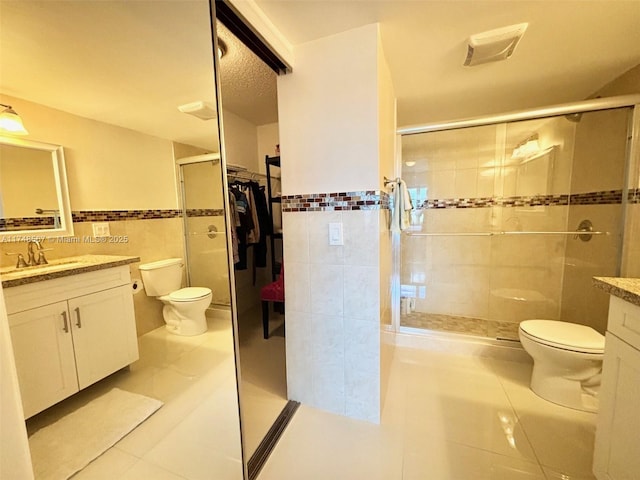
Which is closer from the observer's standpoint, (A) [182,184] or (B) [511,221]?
(A) [182,184]

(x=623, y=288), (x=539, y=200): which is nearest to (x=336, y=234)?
(x=623, y=288)

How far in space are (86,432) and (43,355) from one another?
14.5 inches

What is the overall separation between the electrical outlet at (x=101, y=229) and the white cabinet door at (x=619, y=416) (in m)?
1.92

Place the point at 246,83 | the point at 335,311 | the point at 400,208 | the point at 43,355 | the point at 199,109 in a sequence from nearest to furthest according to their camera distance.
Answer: the point at 43,355 < the point at 199,109 < the point at 335,311 < the point at 400,208 < the point at 246,83

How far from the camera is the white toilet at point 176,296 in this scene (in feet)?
3.37

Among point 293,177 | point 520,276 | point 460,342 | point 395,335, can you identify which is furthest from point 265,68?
point 520,276

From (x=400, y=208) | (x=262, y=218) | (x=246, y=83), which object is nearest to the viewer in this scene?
(x=400, y=208)

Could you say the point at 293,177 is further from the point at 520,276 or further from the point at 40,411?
the point at 520,276

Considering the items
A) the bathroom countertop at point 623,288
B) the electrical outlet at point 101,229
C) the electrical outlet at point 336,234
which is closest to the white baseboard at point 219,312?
the electrical outlet at point 101,229

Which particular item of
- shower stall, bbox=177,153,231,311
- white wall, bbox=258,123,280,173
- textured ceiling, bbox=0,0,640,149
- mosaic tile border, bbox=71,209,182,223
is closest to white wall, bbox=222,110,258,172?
white wall, bbox=258,123,280,173

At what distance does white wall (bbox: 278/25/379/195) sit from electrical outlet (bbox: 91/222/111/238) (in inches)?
34.4

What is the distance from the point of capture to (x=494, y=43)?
1408mm

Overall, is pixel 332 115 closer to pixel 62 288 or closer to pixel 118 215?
pixel 118 215

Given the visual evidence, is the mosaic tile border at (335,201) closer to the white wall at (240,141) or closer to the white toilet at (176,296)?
the white toilet at (176,296)
